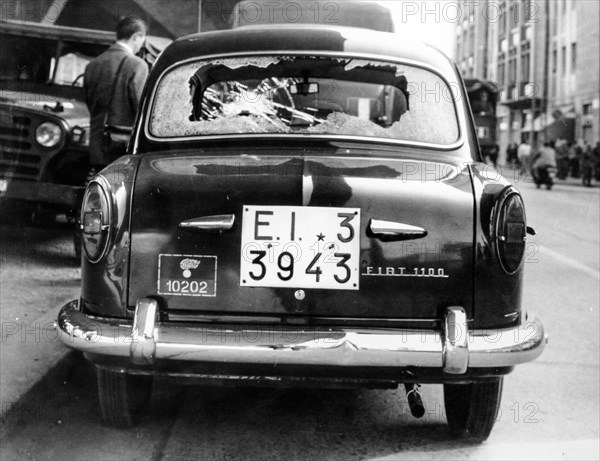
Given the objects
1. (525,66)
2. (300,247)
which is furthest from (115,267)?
(525,66)

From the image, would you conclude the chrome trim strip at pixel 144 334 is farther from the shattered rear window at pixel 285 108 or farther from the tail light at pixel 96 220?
the shattered rear window at pixel 285 108

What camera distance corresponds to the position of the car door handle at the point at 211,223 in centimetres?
Result: 299

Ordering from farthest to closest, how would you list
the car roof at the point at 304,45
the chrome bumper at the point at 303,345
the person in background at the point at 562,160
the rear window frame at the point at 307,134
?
the person in background at the point at 562,160, the car roof at the point at 304,45, the rear window frame at the point at 307,134, the chrome bumper at the point at 303,345

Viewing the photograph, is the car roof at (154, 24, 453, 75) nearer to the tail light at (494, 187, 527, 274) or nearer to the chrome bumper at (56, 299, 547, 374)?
the tail light at (494, 187, 527, 274)

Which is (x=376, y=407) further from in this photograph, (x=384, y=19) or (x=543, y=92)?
(x=543, y=92)

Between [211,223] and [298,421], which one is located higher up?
[211,223]

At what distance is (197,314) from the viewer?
301cm

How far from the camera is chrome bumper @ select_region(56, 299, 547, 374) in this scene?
284 centimetres

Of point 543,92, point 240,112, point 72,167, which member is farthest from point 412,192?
point 543,92

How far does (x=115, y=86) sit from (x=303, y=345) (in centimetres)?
393

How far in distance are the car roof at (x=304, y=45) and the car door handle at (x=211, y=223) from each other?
1.16 m

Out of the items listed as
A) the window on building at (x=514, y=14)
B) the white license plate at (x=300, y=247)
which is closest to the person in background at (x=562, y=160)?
the window on building at (x=514, y=14)

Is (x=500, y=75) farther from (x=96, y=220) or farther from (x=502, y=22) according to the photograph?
(x=96, y=220)

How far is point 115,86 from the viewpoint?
6215 mm
